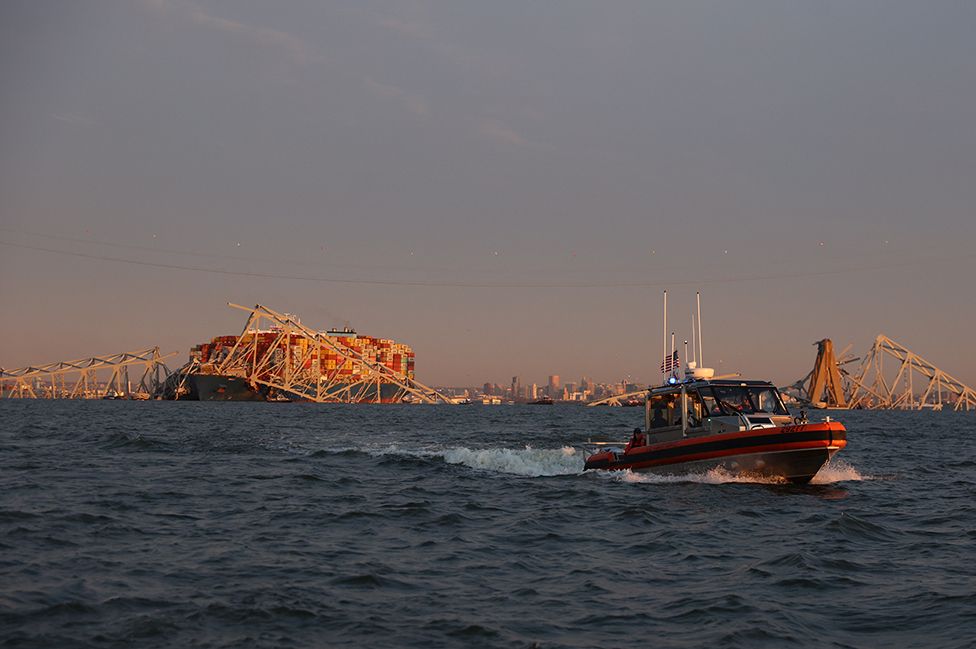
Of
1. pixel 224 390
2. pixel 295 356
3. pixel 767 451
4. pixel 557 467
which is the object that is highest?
pixel 295 356

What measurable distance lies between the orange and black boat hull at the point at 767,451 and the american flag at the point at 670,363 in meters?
3.33

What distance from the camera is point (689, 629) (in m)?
9.42

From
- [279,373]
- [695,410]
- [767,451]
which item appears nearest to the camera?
[767,451]

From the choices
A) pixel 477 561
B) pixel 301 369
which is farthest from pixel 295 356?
pixel 477 561

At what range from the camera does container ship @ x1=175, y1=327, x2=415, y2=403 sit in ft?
519

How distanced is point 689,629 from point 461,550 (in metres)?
4.94

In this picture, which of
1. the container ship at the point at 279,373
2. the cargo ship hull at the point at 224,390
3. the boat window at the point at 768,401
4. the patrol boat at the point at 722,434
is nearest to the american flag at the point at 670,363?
the patrol boat at the point at 722,434

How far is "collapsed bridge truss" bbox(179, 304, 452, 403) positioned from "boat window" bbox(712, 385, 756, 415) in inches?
5213

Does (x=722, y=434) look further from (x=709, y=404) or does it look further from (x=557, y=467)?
(x=557, y=467)

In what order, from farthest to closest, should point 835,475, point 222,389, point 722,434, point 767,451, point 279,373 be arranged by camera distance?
1. point 279,373
2. point 222,389
3. point 835,475
4. point 722,434
5. point 767,451

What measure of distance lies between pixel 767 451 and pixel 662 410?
3.94 metres

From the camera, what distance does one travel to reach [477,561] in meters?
12.8

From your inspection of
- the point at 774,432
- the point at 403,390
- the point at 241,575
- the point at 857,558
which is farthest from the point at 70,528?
the point at 403,390

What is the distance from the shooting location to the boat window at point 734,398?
76.5 ft
